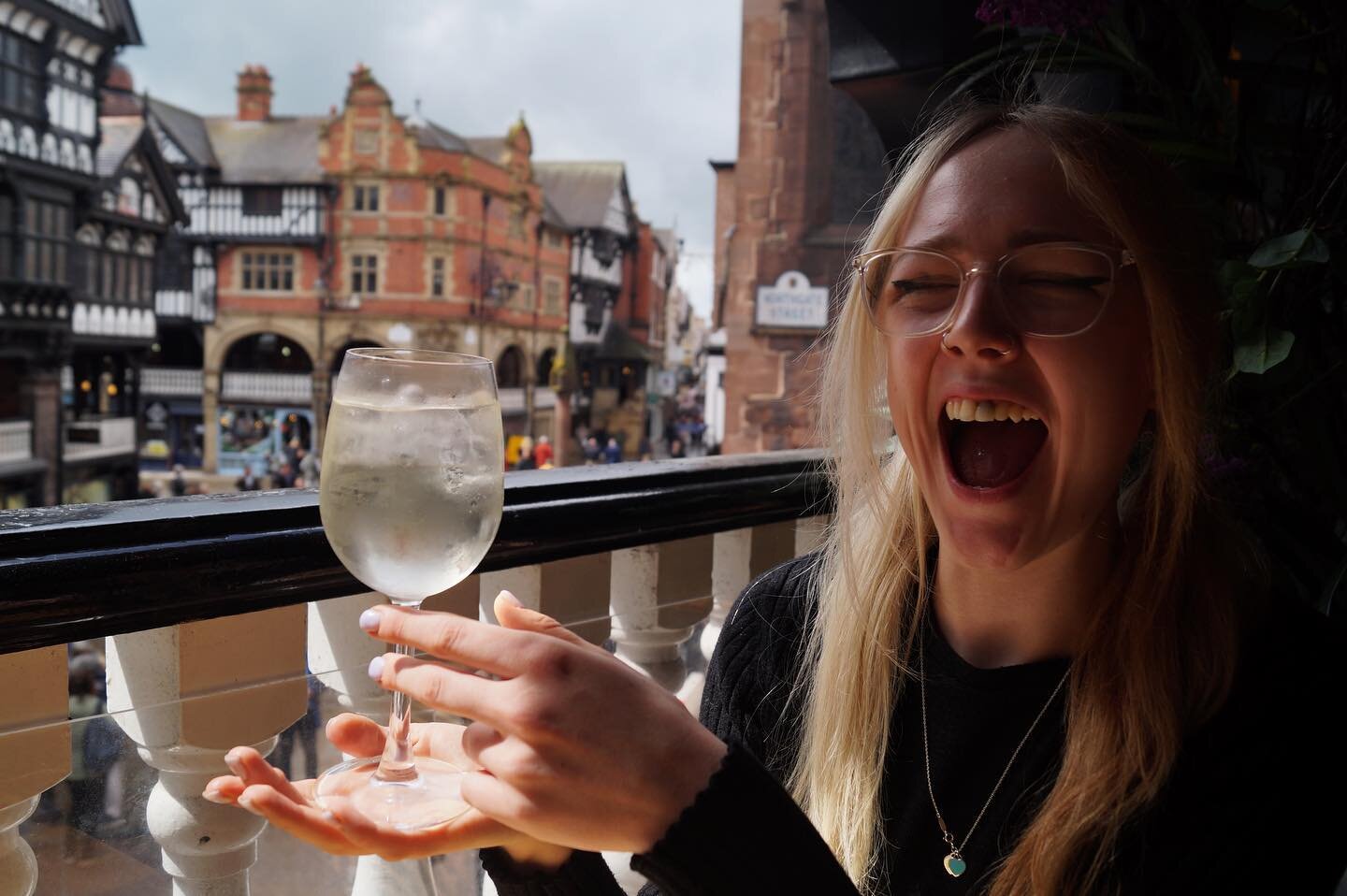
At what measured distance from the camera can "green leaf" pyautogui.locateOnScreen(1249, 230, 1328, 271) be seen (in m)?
1.06

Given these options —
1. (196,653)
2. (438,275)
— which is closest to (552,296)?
(438,275)

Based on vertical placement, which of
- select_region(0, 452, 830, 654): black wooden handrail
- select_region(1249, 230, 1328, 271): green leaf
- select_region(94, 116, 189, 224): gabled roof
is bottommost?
select_region(0, 452, 830, 654): black wooden handrail

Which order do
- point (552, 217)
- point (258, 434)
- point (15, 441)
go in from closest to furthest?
point (15, 441), point (258, 434), point (552, 217)

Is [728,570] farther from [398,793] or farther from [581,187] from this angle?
[581,187]

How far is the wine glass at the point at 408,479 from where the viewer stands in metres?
0.60

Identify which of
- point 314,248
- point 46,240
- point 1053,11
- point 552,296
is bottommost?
point 1053,11

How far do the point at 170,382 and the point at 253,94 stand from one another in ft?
29.1

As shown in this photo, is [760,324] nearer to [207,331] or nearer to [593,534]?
[593,534]

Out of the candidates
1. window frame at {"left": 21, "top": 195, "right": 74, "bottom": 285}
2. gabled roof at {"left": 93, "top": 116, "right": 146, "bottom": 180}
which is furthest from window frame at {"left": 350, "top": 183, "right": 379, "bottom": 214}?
window frame at {"left": 21, "top": 195, "right": 74, "bottom": 285}

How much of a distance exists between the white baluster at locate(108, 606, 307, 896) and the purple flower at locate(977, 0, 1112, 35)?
3.37 ft

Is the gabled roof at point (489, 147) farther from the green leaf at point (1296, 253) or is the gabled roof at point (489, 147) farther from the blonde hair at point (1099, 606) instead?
the blonde hair at point (1099, 606)

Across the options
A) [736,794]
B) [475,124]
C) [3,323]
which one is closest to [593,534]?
[736,794]

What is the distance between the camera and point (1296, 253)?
41.7 inches

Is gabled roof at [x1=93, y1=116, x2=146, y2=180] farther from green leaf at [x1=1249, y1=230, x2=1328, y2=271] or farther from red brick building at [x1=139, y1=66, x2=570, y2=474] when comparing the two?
green leaf at [x1=1249, y1=230, x2=1328, y2=271]
